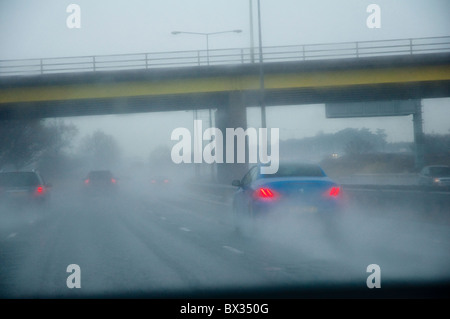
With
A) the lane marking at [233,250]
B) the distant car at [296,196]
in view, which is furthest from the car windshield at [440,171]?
the lane marking at [233,250]

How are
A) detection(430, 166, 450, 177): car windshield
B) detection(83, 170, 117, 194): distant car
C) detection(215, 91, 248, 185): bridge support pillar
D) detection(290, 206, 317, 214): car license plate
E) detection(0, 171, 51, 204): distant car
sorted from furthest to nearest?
detection(83, 170, 117, 194): distant car
detection(215, 91, 248, 185): bridge support pillar
detection(430, 166, 450, 177): car windshield
detection(0, 171, 51, 204): distant car
detection(290, 206, 317, 214): car license plate

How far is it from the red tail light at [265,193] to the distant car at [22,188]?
14236 millimetres

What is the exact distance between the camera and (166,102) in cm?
4322

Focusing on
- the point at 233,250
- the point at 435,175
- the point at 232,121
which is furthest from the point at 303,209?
the point at 232,121

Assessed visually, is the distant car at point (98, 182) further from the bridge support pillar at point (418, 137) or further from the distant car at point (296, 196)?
the distant car at point (296, 196)

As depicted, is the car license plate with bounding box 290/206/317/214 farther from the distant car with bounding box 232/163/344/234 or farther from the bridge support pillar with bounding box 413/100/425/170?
the bridge support pillar with bounding box 413/100/425/170

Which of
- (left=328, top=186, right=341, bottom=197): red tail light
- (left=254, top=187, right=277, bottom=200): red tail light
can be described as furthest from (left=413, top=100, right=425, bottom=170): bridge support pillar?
(left=254, top=187, right=277, bottom=200): red tail light

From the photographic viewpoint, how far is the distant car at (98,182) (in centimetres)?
4369

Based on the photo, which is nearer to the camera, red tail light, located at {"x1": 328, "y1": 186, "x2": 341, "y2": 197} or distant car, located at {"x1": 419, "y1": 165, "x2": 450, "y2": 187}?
red tail light, located at {"x1": 328, "y1": 186, "x2": 341, "y2": 197}

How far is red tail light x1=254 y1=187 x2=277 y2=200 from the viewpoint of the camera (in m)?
15.4

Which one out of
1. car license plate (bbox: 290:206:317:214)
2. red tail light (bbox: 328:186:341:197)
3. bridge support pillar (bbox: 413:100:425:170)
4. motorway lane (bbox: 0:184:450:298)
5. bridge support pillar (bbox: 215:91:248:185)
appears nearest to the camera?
motorway lane (bbox: 0:184:450:298)

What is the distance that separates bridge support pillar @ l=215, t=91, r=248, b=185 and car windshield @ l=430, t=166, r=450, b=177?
10.8 m

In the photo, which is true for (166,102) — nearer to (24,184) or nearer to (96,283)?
(24,184)

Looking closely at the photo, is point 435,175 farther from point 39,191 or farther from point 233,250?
point 233,250
